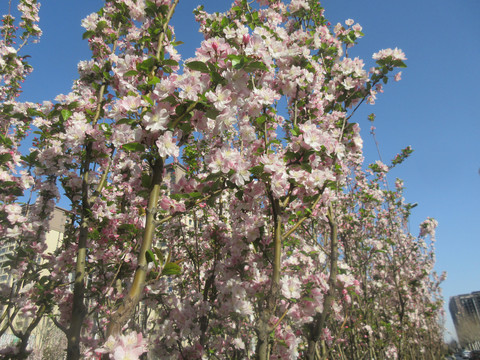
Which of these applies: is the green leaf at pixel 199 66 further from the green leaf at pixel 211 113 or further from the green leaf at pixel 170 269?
the green leaf at pixel 170 269

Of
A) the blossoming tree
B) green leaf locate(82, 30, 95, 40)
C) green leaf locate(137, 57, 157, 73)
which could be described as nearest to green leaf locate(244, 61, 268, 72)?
the blossoming tree

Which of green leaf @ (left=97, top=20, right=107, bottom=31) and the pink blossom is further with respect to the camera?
green leaf @ (left=97, top=20, right=107, bottom=31)

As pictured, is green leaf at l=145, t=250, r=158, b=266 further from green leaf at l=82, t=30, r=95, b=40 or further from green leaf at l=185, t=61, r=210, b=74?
green leaf at l=82, t=30, r=95, b=40

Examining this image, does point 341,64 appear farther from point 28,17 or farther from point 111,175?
point 28,17

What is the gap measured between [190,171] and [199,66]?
2190mm

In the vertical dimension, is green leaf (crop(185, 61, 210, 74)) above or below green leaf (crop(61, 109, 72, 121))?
below

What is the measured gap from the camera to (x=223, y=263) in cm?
302

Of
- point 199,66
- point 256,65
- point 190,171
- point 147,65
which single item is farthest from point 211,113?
point 190,171

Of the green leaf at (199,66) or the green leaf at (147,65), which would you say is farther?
the green leaf at (147,65)

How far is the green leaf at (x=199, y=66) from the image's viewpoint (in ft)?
4.91

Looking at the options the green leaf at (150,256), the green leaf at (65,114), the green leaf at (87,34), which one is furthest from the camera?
the green leaf at (87,34)

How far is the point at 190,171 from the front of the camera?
362cm

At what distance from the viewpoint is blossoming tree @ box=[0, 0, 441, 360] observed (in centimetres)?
158

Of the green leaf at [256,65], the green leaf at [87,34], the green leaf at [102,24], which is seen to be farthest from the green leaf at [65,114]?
the green leaf at [256,65]
